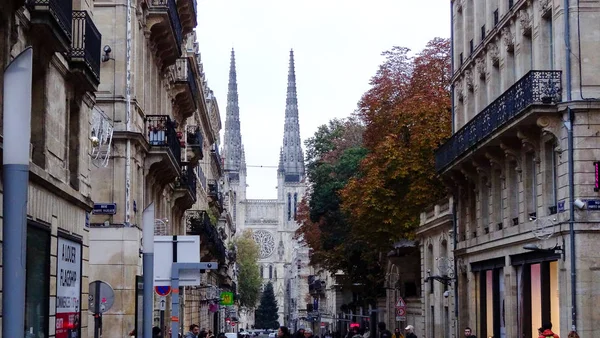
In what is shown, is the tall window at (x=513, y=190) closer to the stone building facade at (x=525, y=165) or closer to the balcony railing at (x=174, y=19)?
the stone building facade at (x=525, y=165)

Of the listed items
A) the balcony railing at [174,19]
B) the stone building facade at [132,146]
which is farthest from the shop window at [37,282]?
the balcony railing at [174,19]

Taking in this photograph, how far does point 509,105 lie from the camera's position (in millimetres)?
30828

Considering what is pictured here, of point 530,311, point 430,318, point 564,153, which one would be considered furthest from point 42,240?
point 430,318

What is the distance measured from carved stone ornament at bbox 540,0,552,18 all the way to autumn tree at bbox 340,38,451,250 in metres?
18.7

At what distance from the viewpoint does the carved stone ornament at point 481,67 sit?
3797cm

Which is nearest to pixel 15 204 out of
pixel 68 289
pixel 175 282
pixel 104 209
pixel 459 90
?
pixel 68 289

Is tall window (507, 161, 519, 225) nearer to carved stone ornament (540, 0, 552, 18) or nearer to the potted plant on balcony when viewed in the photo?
carved stone ornament (540, 0, 552, 18)

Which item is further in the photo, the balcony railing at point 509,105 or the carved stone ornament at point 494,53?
the carved stone ornament at point 494,53

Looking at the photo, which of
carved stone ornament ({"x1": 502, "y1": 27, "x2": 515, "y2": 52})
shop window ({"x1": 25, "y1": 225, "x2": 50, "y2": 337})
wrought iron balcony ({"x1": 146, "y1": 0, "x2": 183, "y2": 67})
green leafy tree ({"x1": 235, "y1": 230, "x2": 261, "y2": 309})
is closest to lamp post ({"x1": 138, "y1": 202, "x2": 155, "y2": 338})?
shop window ({"x1": 25, "y1": 225, "x2": 50, "y2": 337})

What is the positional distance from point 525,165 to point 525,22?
3701 millimetres

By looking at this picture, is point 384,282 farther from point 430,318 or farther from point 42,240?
point 42,240

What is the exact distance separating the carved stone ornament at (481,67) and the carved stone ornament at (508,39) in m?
3.42

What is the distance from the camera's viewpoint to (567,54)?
27.6 metres

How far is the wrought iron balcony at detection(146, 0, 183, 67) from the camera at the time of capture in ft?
119
